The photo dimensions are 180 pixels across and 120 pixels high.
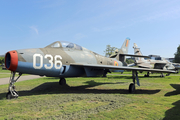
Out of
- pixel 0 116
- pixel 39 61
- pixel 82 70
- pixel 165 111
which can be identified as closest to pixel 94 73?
pixel 82 70

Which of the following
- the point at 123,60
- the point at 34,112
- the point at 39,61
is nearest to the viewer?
the point at 34,112

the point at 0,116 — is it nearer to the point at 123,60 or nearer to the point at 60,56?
the point at 60,56

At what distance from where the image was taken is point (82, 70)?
8.37 meters

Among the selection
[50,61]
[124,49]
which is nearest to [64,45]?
[50,61]

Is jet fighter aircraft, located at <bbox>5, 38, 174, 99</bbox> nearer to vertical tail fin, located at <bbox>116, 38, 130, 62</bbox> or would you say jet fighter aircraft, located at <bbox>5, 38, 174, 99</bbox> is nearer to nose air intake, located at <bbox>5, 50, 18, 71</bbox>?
nose air intake, located at <bbox>5, 50, 18, 71</bbox>

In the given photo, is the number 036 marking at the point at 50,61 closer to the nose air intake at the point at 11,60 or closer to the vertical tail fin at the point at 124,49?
the nose air intake at the point at 11,60

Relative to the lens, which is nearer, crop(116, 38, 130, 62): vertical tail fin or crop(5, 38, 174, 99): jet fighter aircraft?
crop(5, 38, 174, 99): jet fighter aircraft

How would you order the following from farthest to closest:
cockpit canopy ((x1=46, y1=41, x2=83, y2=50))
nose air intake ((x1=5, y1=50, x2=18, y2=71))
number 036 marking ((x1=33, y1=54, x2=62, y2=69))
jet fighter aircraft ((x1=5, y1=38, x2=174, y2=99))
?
cockpit canopy ((x1=46, y1=41, x2=83, y2=50)) < number 036 marking ((x1=33, y1=54, x2=62, y2=69)) < jet fighter aircraft ((x1=5, y1=38, x2=174, y2=99)) < nose air intake ((x1=5, y1=50, x2=18, y2=71))

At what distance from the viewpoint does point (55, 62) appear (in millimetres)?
7047

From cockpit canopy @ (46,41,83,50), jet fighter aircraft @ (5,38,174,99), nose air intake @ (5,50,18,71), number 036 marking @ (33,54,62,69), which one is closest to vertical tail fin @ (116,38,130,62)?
jet fighter aircraft @ (5,38,174,99)

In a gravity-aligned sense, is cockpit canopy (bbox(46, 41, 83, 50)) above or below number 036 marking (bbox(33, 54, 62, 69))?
above

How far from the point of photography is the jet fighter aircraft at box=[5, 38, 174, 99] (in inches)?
231

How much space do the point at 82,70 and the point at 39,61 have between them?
2942 millimetres

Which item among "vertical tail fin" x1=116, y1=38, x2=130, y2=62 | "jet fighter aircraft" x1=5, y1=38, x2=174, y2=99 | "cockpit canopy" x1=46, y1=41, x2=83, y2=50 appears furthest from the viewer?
"vertical tail fin" x1=116, y1=38, x2=130, y2=62
